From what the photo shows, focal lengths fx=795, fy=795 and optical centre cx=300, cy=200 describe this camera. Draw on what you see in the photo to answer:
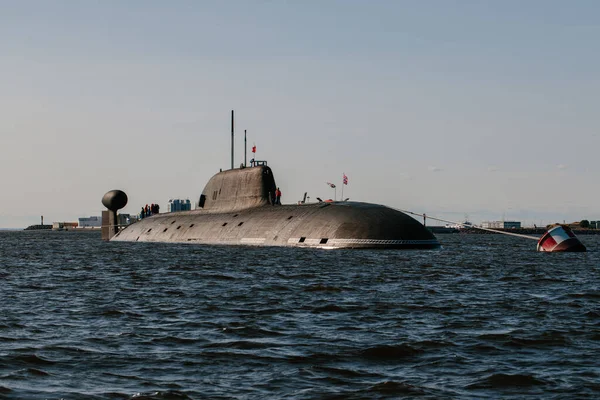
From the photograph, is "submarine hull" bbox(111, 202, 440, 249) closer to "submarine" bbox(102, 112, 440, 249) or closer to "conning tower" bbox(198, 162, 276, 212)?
"submarine" bbox(102, 112, 440, 249)

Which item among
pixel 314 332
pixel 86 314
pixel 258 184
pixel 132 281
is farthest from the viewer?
pixel 258 184

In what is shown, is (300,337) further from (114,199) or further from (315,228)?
(114,199)

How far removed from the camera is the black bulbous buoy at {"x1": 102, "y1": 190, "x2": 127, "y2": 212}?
72.0 m

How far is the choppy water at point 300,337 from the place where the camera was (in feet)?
34.7

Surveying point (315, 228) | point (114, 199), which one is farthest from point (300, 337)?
point (114, 199)

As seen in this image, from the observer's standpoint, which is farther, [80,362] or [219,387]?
[80,362]

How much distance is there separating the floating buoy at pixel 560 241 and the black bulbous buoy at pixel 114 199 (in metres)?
39.5

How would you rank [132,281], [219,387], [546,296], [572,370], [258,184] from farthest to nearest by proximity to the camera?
1. [258,184]
2. [132,281]
3. [546,296]
4. [572,370]
5. [219,387]

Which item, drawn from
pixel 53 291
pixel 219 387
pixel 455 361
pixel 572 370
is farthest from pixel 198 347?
pixel 53 291

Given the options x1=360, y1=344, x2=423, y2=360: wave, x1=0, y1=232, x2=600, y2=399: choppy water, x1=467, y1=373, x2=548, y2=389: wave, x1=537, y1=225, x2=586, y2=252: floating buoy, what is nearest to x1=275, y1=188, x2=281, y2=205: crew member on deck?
x1=537, y1=225, x2=586, y2=252: floating buoy

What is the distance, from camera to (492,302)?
63.6 ft

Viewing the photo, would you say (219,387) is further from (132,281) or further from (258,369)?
(132,281)

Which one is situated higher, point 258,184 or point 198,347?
point 258,184

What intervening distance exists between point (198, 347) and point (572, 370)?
19.3 feet
